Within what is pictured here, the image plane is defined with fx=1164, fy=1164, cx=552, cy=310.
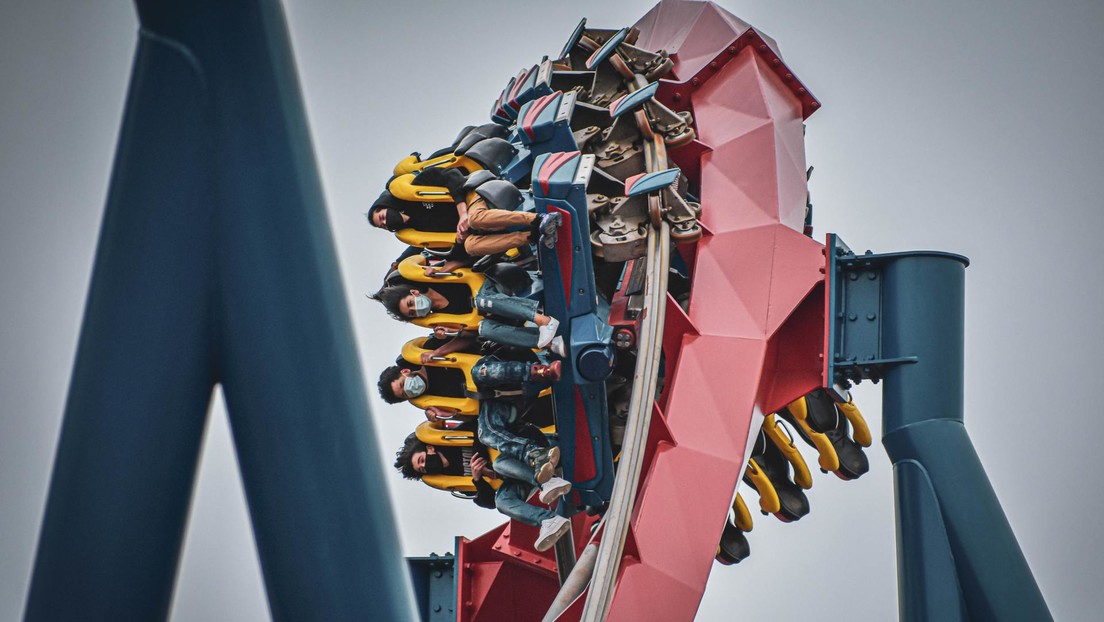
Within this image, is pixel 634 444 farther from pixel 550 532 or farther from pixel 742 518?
pixel 742 518

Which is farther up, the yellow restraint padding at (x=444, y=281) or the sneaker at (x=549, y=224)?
the sneaker at (x=549, y=224)

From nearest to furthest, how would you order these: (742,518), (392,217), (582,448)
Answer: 1. (582,448)
2. (392,217)
3. (742,518)

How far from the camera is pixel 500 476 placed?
25.2ft

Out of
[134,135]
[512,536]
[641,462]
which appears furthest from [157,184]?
[512,536]

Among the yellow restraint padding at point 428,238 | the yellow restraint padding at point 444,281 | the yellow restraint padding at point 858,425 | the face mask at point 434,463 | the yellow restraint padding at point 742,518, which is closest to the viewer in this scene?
the yellow restraint padding at point 444,281

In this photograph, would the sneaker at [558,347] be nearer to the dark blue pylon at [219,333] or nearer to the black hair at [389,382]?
the black hair at [389,382]

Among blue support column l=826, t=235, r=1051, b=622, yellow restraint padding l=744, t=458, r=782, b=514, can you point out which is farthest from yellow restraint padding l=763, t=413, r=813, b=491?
blue support column l=826, t=235, r=1051, b=622

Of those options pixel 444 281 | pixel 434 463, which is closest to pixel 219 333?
pixel 444 281

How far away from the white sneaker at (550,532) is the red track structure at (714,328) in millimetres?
501

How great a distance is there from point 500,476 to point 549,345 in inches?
43.6

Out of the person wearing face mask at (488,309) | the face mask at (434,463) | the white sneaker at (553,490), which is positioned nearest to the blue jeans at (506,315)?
the person wearing face mask at (488,309)

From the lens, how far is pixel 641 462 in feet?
22.0

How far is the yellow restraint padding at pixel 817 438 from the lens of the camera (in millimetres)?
9688

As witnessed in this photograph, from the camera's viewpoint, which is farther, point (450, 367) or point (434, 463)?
point (434, 463)
